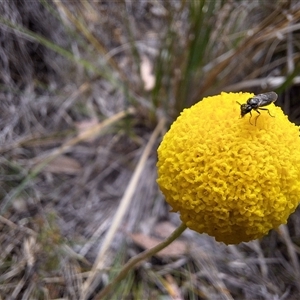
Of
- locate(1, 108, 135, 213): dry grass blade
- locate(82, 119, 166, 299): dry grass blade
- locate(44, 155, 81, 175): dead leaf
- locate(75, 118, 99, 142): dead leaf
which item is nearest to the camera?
locate(82, 119, 166, 299): dry grass blade

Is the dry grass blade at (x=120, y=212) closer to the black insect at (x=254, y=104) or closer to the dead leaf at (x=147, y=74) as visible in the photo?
the dead leaf at (x=147, y=74)

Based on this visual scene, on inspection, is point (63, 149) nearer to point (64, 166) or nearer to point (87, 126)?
point (64, 166)

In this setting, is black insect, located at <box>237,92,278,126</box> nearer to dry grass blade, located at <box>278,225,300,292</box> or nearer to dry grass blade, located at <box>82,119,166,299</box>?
dry grass blade, located at <box>278,225,300,292</box>

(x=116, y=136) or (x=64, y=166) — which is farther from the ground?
(x=116, y=136)

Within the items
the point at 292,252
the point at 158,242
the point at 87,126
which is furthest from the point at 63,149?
the point at 292,252

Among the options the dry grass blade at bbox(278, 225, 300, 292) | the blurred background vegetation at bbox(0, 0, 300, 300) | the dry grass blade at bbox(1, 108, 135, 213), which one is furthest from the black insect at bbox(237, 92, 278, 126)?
the dry grass blade at bbox(1, 108, 135, 213)

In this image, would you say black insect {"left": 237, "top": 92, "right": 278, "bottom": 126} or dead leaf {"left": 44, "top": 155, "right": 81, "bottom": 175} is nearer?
black insect {"left": 237, "top": 92, "right": 278, "bottom": 126}

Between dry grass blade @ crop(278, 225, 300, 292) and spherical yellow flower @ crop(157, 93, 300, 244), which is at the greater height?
spherical yellow flower @ crop(157, 93, 300, 244)

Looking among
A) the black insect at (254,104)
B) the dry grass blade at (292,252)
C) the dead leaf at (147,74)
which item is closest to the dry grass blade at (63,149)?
the dead leaf at (147,74)
